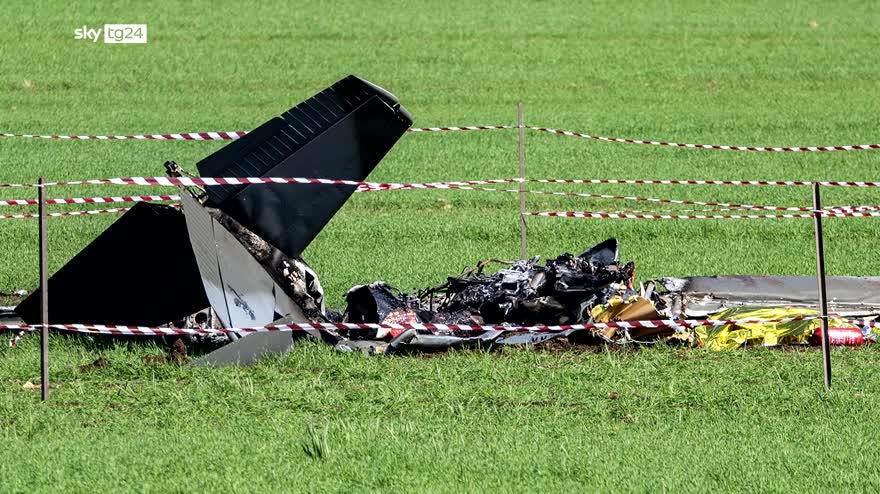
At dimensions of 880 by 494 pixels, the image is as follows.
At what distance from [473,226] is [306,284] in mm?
5876

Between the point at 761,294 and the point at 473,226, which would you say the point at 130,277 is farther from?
the point at 473,226

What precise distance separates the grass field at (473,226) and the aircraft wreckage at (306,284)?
331 mm

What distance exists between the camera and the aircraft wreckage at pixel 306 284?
361 inches

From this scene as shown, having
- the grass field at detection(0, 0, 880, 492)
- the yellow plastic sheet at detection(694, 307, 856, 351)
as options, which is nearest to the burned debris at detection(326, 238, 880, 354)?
the yellow plastic sheet at detection(694, 307, 856, 351)

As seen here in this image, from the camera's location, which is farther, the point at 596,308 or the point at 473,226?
the point at 473,226

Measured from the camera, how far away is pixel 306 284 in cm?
979

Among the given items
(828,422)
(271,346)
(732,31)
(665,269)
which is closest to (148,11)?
(732,31)

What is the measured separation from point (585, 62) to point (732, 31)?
6.00 metres

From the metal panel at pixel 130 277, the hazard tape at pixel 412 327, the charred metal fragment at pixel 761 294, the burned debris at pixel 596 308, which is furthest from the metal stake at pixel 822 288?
the metal panel at pixel 130 277

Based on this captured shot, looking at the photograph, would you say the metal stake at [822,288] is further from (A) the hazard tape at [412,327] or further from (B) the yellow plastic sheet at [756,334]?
(B) the yellow plastic sheet at [756,334]

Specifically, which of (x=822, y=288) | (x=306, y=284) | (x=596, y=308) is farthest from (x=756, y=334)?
(x=306, y=284)

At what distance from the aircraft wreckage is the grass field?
33 centimetres

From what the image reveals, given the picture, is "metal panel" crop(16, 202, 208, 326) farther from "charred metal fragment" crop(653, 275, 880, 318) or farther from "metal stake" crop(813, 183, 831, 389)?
"metal stake" crop(813, 183, 831, 389)

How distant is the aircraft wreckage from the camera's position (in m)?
9.17
